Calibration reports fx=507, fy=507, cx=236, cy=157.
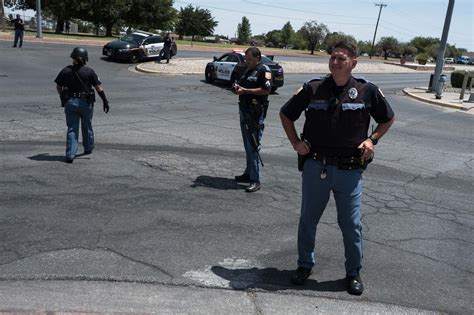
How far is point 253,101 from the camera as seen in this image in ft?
21.8

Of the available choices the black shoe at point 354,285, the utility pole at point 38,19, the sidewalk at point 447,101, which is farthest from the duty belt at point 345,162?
the utility pole at point 38,19

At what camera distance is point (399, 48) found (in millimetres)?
94312

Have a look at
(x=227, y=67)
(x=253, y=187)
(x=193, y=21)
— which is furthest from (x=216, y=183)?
(x=193, y=21)

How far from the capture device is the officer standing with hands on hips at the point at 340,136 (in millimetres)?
3834

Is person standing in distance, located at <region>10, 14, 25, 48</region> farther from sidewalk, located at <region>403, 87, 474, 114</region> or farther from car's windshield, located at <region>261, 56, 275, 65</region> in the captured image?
sidewalk, located at <region>403, 87, 474, 114</region>

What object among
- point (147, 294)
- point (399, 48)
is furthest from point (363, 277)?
point (399, 48)

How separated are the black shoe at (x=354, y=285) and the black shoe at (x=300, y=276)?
0.34 metres

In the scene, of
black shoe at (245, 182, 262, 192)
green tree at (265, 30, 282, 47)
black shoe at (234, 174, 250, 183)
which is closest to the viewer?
black shoe at (245, 182, 262, 192)

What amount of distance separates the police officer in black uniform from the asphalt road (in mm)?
427

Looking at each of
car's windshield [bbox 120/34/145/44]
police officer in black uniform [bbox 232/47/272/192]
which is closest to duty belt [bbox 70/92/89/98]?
police officer in black uniform [bbox 232/47/272/192]

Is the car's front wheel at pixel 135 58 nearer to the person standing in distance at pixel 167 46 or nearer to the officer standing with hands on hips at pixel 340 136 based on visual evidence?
the person standing in distance at pixel 167 46

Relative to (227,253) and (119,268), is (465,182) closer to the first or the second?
(227,253)

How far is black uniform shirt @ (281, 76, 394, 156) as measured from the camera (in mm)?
3834

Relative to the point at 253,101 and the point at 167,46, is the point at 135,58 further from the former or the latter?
the point at 253,101
